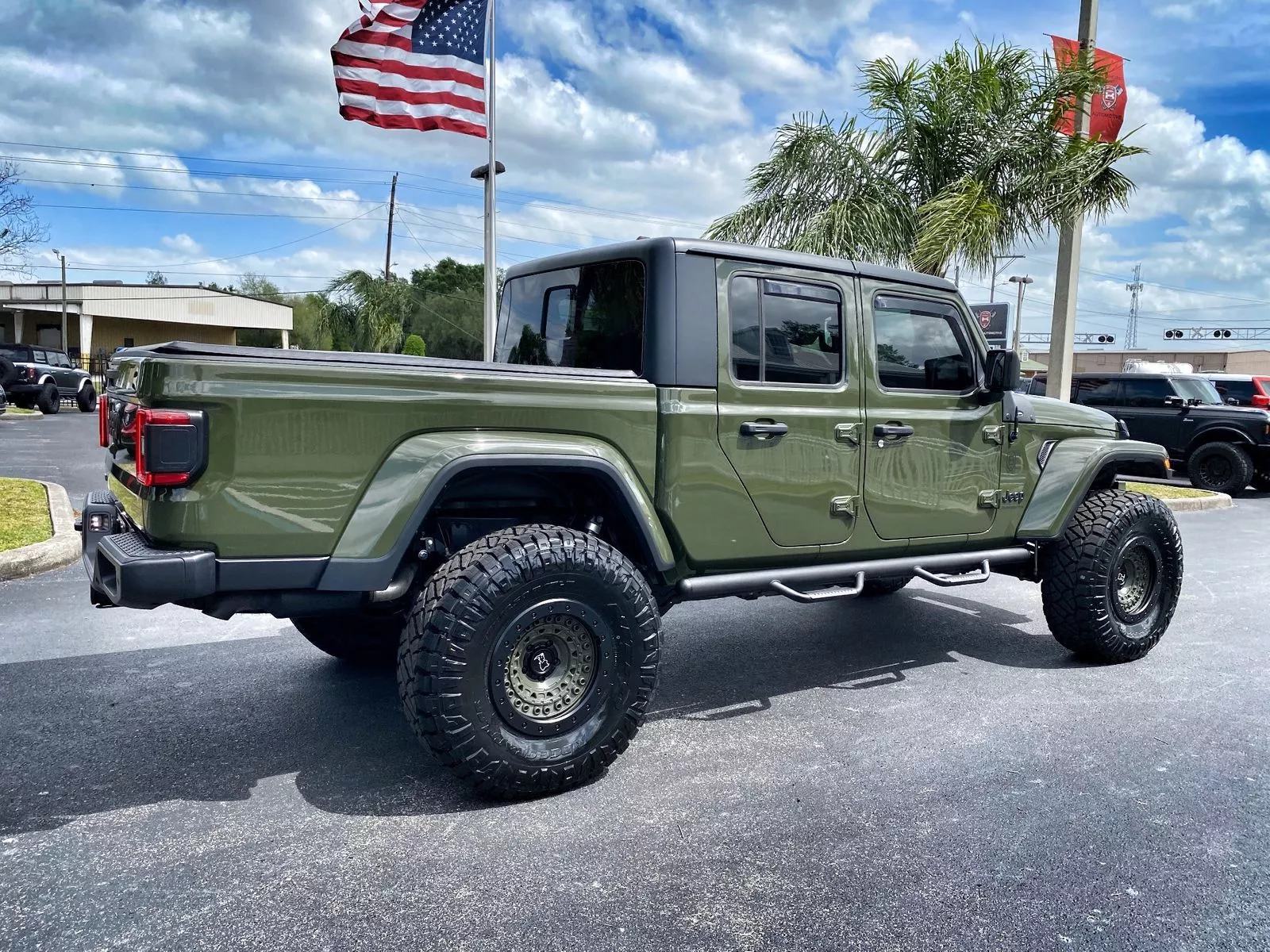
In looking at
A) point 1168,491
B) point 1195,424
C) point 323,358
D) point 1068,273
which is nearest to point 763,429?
point 323,358

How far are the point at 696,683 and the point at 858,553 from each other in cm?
104

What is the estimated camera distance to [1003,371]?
4461 millimetres

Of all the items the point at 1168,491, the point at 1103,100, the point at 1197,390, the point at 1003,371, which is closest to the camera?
the point at 1003,371

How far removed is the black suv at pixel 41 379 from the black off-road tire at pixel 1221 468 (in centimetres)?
2490

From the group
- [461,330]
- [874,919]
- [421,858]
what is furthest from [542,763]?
[461,330]

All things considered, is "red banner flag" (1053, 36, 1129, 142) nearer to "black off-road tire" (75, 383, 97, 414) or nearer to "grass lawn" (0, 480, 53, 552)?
"grass lawn" (0, 480, 53, 552)

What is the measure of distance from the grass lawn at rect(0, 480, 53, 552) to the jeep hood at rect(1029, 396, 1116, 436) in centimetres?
654

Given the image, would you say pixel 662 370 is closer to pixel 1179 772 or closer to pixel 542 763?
pixel 542 763

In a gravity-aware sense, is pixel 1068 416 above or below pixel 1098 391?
below

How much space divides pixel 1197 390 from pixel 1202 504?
3337 millimetres

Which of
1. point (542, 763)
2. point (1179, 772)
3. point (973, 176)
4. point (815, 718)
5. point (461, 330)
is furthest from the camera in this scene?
point (461, 330)

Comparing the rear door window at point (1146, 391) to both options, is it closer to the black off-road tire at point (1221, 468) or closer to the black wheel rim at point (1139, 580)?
the black off-road tire at point (1221, 468)

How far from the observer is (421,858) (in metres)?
2.84

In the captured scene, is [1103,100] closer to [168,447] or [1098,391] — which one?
[1098,391]
